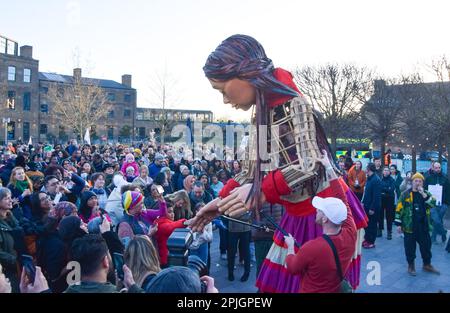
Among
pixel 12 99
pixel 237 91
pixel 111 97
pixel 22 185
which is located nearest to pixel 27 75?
pixel 12 99

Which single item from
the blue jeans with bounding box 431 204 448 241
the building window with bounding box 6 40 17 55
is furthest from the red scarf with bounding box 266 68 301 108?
the building window with bounding box 6 40 17 55

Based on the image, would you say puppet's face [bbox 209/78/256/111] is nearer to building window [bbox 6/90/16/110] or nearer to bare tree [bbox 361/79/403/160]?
bare tree [bbox 361/79/403/160]

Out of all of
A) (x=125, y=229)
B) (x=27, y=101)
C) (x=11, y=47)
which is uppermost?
(x=11, y=47)

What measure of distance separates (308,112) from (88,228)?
3.49m

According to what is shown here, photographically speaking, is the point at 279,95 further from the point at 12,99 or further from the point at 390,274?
the point at 12,99

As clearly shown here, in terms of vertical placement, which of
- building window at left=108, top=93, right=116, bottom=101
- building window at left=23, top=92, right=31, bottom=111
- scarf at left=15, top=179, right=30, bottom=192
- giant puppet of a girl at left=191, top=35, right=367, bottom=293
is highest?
building window at left=108, top=93, right=116, bottom=101

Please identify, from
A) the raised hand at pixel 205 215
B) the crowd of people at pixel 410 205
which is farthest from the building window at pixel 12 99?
the raised hand at pixel 205 215

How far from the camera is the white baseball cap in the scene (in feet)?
7.91

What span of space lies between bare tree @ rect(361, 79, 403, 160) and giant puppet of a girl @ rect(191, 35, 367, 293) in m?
25.6

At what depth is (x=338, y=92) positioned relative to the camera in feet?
100

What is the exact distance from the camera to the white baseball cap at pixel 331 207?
2.41m

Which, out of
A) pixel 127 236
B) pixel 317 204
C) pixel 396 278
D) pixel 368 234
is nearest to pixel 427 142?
pixel 368 234

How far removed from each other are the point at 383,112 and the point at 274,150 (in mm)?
27066

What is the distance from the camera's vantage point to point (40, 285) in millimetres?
2539
